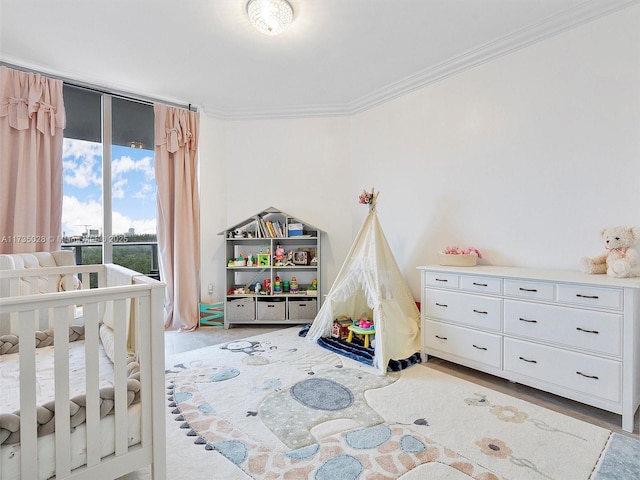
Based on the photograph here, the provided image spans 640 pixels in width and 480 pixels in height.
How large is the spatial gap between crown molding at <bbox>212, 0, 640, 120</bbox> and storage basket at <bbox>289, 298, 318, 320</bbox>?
242 cm

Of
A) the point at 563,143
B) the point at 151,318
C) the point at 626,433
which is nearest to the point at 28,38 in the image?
the point at 151,318

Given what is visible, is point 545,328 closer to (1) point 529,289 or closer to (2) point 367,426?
(1) point 529,289

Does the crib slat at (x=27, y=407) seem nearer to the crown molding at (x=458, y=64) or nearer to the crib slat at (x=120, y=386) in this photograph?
the crib slat at (x=120, y=386)

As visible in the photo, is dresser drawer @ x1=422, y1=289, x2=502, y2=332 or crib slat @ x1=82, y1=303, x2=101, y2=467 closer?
crib slat @ x1=82, y1=303, x2=101, y2=467

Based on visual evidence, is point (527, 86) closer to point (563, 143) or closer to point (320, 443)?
point (563, 143)

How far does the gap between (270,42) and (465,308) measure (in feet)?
8.98

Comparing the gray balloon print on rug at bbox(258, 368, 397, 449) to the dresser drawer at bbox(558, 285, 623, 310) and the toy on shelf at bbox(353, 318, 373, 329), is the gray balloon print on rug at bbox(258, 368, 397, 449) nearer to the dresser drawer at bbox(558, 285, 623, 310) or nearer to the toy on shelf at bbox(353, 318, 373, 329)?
the toy on shelf at bbox(353, 318, 373, 329)

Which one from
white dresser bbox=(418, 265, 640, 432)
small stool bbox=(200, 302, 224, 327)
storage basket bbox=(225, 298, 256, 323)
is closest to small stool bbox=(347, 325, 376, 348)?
white dresser bbox=(418, 265, 640, 432)

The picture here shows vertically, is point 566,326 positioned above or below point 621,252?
below

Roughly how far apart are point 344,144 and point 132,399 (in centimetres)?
368

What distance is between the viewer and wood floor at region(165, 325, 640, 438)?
201 centimetres

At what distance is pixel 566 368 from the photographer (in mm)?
2102

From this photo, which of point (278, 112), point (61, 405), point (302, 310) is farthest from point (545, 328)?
point (278, 112)

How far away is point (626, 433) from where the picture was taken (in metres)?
1.85
